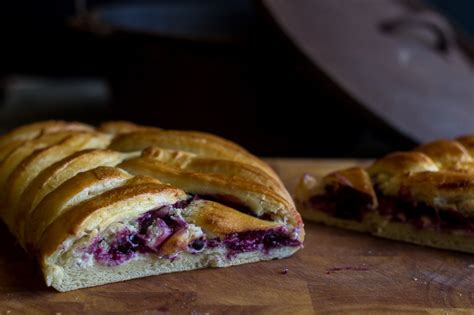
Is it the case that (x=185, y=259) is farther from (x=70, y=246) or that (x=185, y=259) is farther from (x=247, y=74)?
(x=247, y=74)

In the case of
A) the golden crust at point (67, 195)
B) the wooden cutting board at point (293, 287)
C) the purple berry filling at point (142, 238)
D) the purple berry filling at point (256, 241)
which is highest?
the golden crust at point (67, 195)

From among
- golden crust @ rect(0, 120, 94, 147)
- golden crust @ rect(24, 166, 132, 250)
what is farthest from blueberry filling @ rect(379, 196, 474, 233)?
golden crust @ rect(0, 120, 94, 147)

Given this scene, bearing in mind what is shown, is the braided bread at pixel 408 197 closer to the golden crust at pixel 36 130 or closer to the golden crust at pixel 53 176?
the golden crust at pixel 53 176

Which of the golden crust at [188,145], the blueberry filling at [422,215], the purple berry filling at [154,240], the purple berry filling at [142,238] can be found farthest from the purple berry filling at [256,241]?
the blueberry filling at [422,215]

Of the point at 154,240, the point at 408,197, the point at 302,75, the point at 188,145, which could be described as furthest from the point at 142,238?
the point at 302,75

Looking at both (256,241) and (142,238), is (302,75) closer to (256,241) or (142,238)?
(256,241)

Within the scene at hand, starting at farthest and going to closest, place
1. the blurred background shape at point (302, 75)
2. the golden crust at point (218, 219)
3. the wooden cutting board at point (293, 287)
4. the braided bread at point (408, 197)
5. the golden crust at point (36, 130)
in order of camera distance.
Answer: the blurred background shape at point (302, 75) < the golden crust at point (36, 130) < the braided bread at point (408, 197) < the golden crust at point (218, 219) < the wooden cutting board at point (293, 287)
